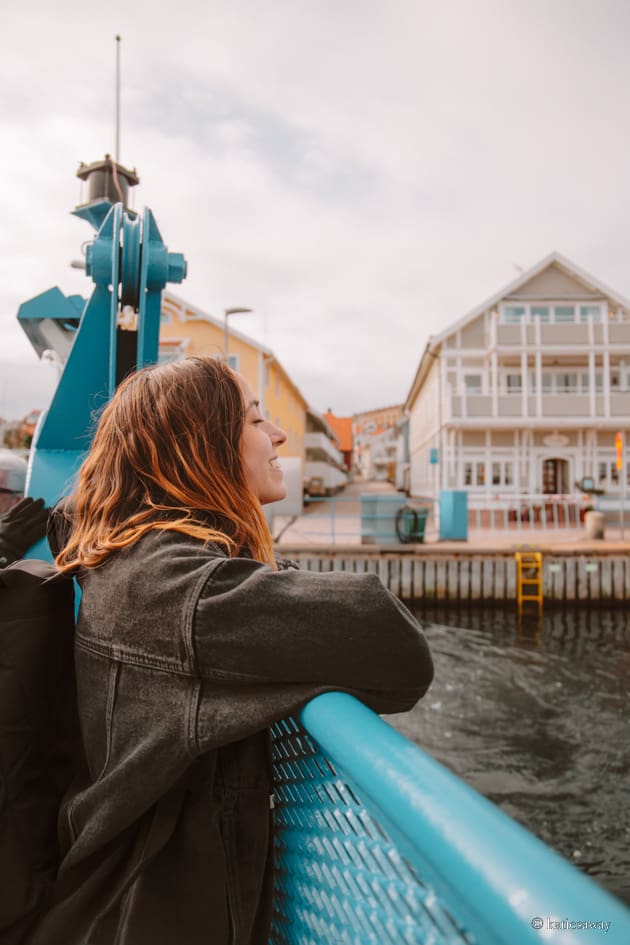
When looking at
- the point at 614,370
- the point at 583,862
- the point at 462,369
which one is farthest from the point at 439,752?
the point at 614,370

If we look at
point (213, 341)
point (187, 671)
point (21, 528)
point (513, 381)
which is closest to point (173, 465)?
point (187, 671)

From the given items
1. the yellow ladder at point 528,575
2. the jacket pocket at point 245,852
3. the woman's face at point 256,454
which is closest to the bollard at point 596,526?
the yellow ladder at point 528,575

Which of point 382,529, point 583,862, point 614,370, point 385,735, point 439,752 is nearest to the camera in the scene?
point 385,735

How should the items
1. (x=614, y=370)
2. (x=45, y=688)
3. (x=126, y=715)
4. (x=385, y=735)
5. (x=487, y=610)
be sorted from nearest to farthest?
(x=385, y=735), (x=126, y=715), (x=45, y=688), (x=487, y=610), (x=614, y=370)

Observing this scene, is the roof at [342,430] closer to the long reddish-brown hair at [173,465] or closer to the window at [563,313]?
the window at [563,313]

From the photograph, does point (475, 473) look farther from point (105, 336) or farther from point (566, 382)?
point (105, 336)

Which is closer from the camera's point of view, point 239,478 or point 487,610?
point 239,478

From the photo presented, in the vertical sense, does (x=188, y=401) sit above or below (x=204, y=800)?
above

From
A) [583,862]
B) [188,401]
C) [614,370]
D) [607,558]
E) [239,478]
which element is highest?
[614,370]

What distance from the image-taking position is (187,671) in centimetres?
100

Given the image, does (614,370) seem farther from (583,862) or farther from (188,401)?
(188,401)

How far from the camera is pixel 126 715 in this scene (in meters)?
1.08

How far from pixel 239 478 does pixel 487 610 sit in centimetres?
1411

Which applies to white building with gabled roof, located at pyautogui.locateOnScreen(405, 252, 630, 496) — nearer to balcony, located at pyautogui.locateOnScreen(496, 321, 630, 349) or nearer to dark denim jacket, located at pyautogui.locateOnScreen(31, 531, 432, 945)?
balcony, located at pyautogui.locateOnScreen(496, 321, 630, 349)
